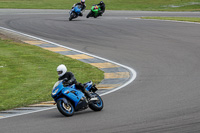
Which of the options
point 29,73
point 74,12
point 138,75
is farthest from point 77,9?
point 138,75

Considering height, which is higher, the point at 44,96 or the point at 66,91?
the point at 66,91

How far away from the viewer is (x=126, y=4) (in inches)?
2165

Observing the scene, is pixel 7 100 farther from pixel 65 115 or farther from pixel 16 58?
pixel 16 58

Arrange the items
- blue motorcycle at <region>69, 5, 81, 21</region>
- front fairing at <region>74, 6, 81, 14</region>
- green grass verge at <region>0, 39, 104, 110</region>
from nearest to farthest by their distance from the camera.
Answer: green grass verge at <region>0, 39, 104, 110</region>, blue motorcycle at <region>69, 5, 81, 21</region>, front fairing at <region>74, 6, 81, 14</region>

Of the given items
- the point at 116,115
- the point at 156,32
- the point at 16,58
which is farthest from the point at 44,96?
the point at 156,32

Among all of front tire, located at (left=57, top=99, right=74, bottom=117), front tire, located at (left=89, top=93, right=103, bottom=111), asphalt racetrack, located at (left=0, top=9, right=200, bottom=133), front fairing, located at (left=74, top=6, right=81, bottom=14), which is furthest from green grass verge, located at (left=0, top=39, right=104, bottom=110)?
front fairing, located at (left=74, top=6, right=81, bottom=14)

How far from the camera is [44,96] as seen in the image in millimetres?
13289

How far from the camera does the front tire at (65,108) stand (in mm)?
10297

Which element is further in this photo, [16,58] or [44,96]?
[16,58]

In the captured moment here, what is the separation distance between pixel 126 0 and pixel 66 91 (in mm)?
50325

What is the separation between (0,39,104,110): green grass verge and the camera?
1320 cm

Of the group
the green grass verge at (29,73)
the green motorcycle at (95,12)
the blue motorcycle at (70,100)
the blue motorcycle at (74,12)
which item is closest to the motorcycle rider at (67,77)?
the blue motorcycle at (70,100)

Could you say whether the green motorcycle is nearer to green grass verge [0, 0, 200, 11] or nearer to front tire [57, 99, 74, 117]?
green grass verge [0, 0, 200, 11]

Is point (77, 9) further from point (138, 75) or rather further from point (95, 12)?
point (138, 75)
